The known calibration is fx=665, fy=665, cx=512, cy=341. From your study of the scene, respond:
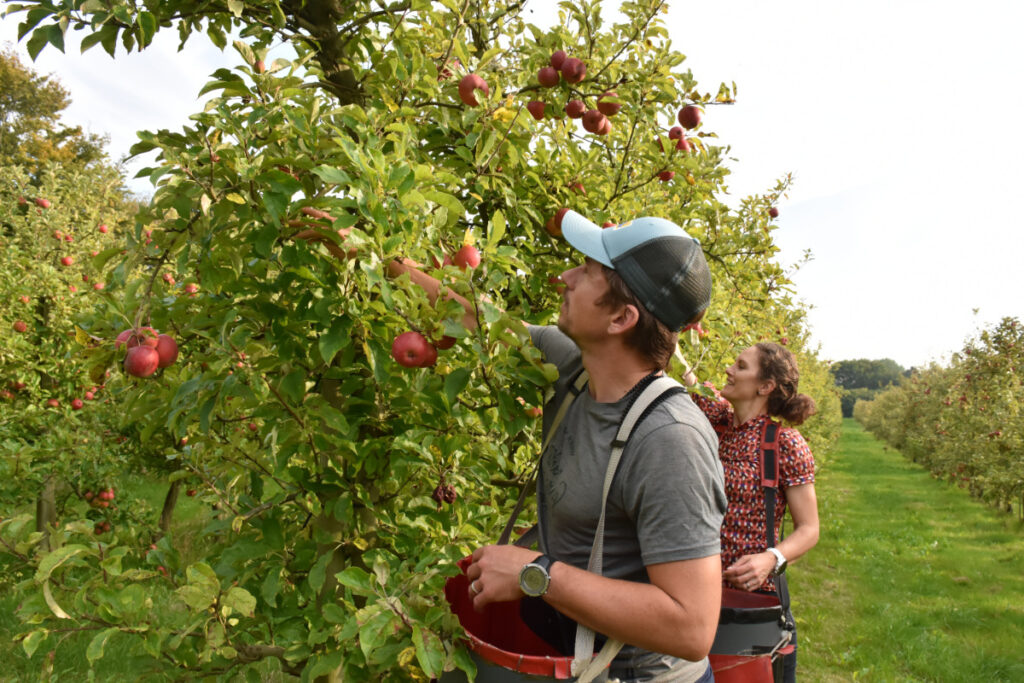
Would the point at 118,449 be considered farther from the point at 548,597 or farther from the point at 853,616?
the point at 853,616

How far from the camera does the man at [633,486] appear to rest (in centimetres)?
126

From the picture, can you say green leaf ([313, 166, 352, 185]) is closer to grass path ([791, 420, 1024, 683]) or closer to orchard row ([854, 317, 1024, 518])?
grass path ([791, 420, 1024, 683])

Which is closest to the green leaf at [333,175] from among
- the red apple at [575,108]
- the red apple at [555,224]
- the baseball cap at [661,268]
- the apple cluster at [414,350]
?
the apple cluster at [414,350]

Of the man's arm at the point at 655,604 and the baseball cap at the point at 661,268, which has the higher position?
the baseball cap at the point at 661,268

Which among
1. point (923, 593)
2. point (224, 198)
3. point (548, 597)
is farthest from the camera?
point (923, 593)

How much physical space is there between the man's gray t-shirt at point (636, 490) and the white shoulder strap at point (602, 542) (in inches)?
0.7

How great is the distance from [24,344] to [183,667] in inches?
231

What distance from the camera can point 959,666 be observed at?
18.5ft

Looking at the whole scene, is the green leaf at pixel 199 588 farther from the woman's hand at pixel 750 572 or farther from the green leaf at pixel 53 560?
the woman's hand at pixel 750 572

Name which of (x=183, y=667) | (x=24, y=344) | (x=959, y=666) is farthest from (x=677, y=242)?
(x=24, y=344)

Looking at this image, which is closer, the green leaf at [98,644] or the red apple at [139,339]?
the green leaf at [98,644]

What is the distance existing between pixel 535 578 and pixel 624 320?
0.60 metres

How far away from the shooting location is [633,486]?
4.40 feet

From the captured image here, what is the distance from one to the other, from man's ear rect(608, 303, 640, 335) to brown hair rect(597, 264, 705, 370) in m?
0.01
